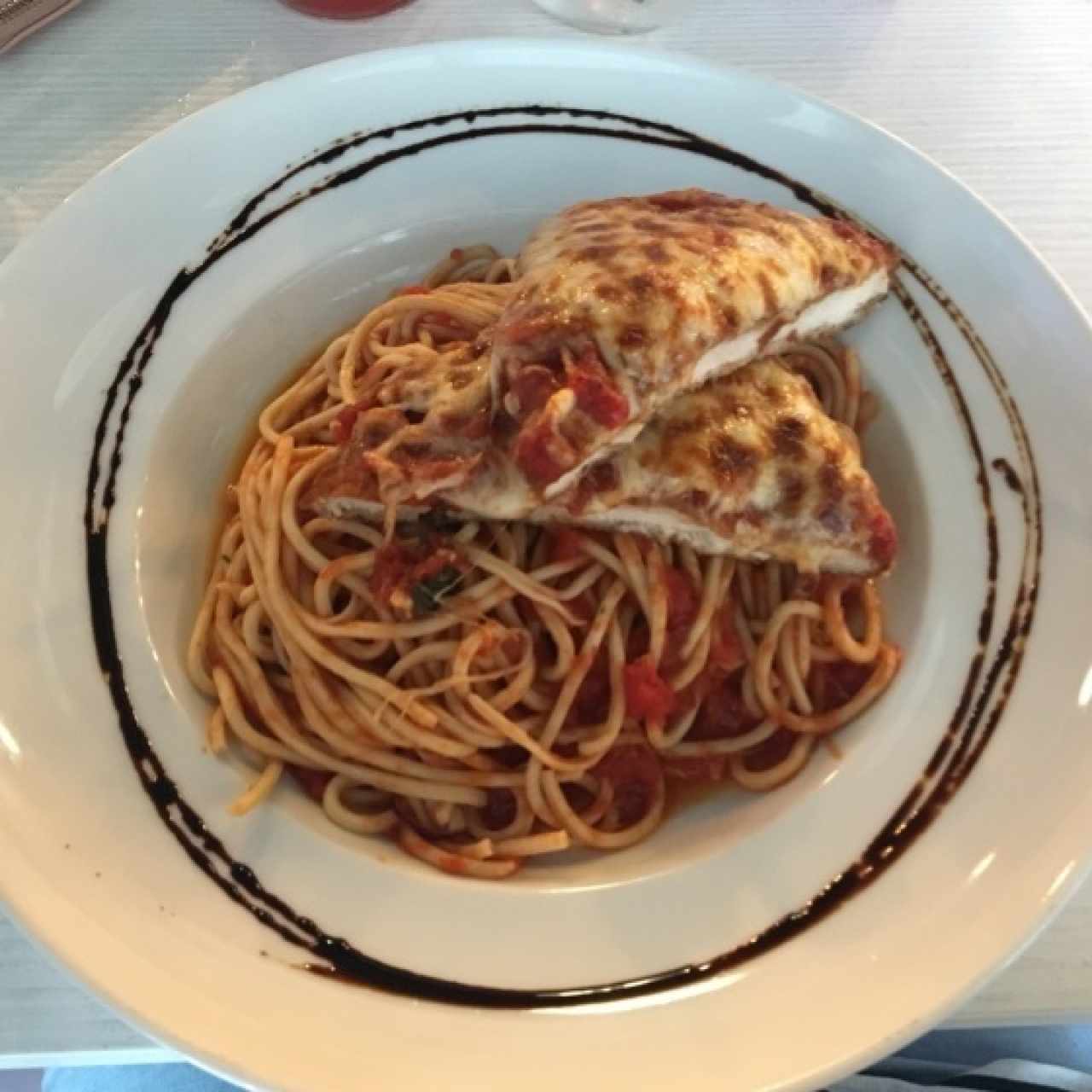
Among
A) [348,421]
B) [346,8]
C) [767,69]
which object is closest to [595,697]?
[348,421]

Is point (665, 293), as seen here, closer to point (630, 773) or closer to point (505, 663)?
point (505, 663)

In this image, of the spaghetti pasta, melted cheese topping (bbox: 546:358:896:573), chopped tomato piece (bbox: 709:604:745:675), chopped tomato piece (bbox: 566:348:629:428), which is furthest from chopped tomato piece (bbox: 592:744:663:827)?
chopped tomato piece (bbox: 566:348:629:428)

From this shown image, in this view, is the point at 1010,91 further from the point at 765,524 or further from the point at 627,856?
the point at 627,856

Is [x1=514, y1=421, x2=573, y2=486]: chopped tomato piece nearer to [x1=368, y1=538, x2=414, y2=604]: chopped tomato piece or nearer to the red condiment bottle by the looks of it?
[x1=368, y1=538, x2=414, y2=604]: chopped tomato piece

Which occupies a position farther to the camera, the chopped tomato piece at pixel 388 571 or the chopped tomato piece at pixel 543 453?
the chopped tomato piece at pixel 388 571

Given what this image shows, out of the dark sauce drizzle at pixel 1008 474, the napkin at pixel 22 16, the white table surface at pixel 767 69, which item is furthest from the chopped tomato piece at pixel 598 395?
the napkin at pixel 22 16

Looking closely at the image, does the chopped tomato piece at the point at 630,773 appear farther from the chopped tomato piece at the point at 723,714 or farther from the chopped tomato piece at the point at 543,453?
the chopped tomato piece at the point at 543,453

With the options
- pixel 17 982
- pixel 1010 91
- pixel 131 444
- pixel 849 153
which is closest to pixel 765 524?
pixel 849 153
